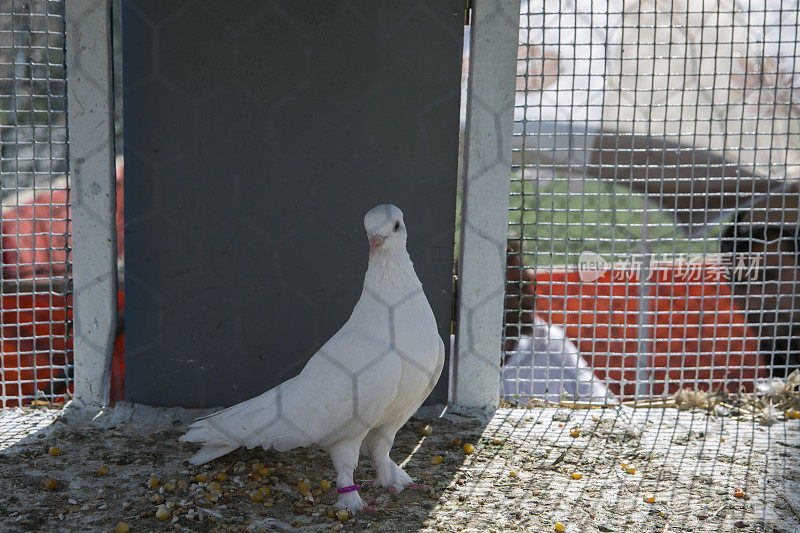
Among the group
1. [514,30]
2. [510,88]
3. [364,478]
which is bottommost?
[364,478]

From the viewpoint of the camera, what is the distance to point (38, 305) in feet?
8.73

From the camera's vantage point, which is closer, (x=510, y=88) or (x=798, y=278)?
(x=510, y=88)

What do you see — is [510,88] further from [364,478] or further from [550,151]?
[364,478]

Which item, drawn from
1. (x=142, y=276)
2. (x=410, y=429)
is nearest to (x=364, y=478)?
(x=410, y=429)

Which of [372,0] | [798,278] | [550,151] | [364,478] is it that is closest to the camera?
[364,478]

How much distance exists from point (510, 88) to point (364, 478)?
1242mm

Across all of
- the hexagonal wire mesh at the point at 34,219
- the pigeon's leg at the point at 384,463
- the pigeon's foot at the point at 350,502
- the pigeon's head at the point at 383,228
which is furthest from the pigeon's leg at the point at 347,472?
the hexagonal wire mesh at the point at 34,219

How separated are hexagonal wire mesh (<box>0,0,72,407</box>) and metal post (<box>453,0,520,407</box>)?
125 cm

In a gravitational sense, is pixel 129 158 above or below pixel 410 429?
above

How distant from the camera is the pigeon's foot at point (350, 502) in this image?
1840mm

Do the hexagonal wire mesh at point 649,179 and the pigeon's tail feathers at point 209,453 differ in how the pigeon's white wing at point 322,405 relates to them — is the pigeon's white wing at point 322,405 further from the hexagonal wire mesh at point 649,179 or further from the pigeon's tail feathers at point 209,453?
the hexagonal wire mesh at point 649,179

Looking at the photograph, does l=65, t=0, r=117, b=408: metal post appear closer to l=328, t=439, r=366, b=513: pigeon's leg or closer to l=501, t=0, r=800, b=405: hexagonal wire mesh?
l=328, t=439, r=366, b=513: pigeon's leg

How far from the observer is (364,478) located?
2.04m

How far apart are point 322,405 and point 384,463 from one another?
11.4 inches
